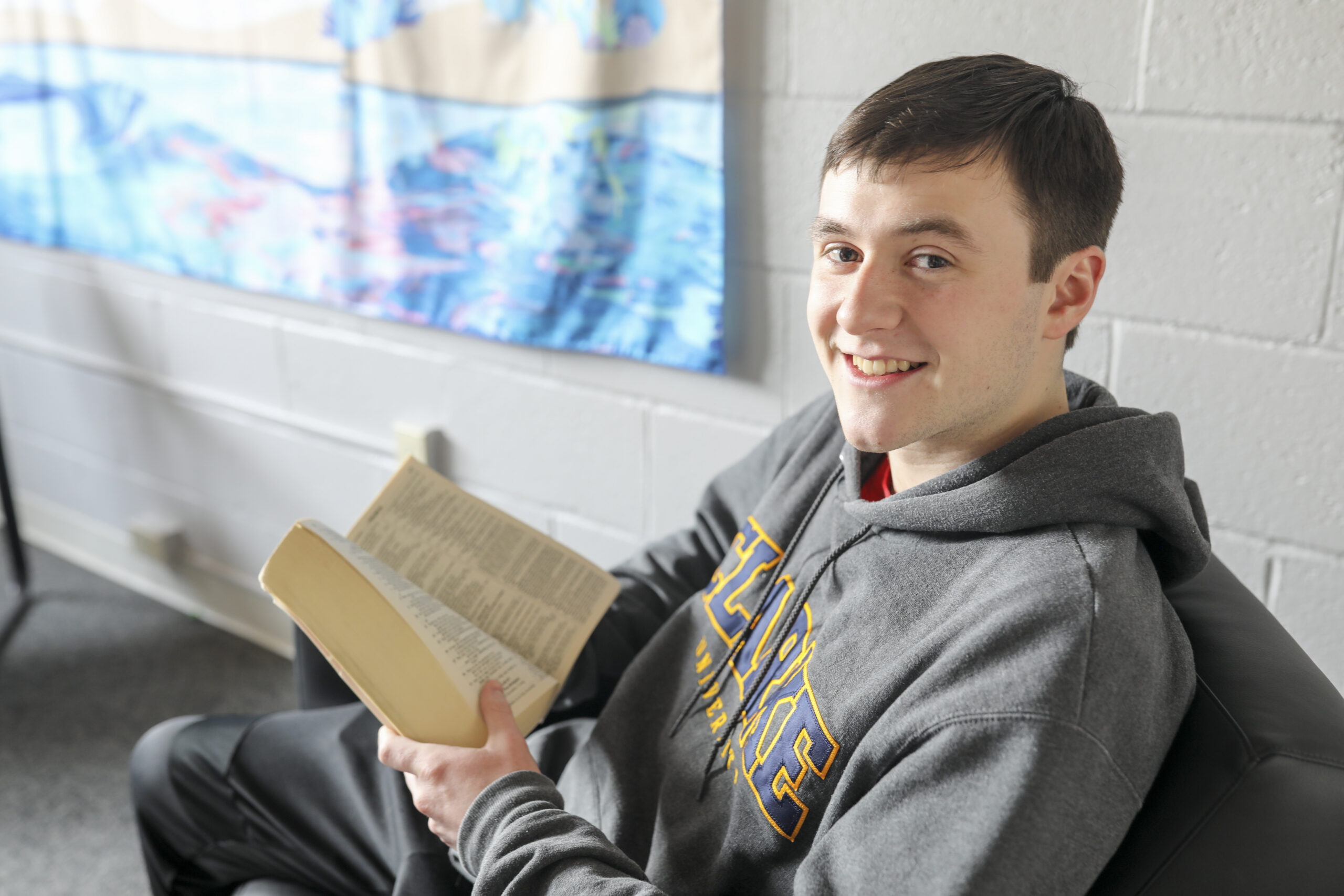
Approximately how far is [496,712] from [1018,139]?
2.21 ft

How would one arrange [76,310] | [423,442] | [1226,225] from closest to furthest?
[1226,225], [423,442], [76,310]

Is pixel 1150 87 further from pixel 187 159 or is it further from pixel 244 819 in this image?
pixel 187 159

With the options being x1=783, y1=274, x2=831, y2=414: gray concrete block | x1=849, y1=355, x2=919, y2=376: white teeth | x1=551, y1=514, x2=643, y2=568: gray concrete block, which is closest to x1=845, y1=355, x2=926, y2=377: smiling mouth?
x1=849, y1=355, x2=919, y2=376: white teeth

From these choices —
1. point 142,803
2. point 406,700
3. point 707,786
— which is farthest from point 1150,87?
point 142,803

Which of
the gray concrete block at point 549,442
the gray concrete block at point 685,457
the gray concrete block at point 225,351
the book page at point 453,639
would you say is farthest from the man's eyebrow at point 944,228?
the gray concrete block at point 225,351

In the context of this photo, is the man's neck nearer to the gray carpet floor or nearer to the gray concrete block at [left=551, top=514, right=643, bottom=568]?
the gray concrete block at [left=551, top=514, right=643, bottom=568]

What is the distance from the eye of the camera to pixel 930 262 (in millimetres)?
851

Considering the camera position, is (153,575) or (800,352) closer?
(800,352)

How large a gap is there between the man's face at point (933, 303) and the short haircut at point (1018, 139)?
1 centimetres

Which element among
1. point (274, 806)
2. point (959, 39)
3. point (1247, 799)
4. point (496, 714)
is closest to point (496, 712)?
point (496, 714)

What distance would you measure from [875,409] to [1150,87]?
1.83 feet

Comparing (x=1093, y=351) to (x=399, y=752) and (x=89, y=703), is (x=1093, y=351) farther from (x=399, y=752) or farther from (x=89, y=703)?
(x=89, y=703)

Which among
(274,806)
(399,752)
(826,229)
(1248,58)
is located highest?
(1248,58)

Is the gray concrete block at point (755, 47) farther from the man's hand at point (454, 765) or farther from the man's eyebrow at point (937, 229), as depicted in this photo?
the man's hand at point (454, 765)
